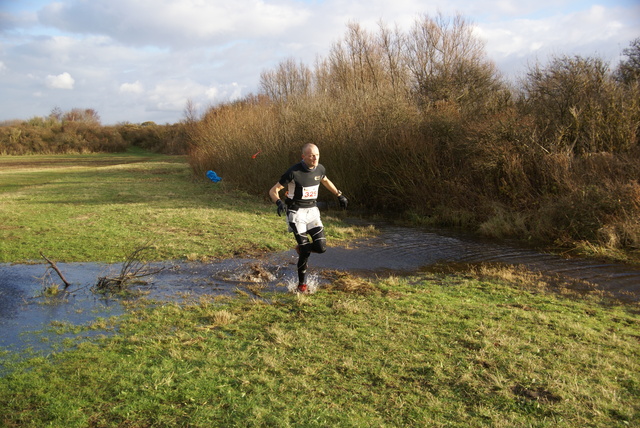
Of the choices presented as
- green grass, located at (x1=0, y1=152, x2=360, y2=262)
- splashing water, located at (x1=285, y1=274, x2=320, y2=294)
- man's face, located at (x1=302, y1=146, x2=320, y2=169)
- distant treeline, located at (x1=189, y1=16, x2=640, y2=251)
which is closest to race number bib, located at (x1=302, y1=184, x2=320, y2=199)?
man's face, located at (x1=302, y1=146, x2=320, y2=169)

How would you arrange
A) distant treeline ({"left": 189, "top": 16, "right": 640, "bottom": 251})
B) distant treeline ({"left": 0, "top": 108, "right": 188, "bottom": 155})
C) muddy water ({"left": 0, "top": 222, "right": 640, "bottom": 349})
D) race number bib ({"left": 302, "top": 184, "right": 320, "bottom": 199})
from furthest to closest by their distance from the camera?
distant treeline ({"left": 0, "top": 108, "right": 188, "bottom": 155}), distant treeline ({"left": 189, "top": 16, "right": 640, "bottom": 251}), race number bib ({"left": 302, "top": 184, "right": 320, "bottom": 199}), muddy water ({"left": 0, "top": 222, "right": 640, "bottom": 349})

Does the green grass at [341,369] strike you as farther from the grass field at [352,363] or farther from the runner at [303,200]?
the runner at [303,200]

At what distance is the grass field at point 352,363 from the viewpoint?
3.95 m

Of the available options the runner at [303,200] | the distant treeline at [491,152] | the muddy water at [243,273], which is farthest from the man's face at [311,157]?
the distant treeline at [491,152]

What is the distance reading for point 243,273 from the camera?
880 centimetres

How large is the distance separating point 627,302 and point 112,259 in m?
9.40

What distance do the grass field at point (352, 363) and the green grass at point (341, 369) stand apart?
0.06 feet

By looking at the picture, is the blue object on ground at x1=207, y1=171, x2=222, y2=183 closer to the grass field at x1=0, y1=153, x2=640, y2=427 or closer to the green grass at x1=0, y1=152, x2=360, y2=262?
the green grass at x1=0, y1=152, x2=360, y2=262

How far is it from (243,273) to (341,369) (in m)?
4.40

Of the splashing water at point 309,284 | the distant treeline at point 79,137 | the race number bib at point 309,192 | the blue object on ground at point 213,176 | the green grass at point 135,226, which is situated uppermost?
the distant treeline at point 79,137

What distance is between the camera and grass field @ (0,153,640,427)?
3953mm

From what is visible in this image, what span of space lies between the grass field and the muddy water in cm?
71

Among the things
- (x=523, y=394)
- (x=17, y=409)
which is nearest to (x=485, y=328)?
(x=523, y=394)

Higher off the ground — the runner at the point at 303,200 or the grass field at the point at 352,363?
the runner at the point at 303,200
